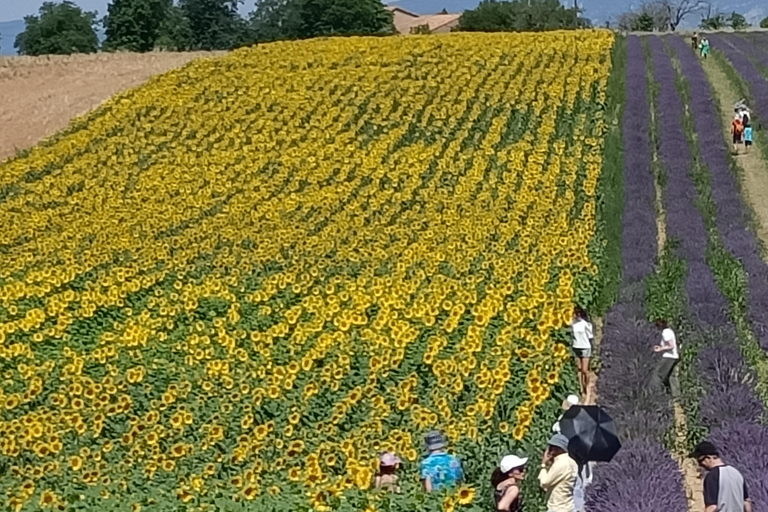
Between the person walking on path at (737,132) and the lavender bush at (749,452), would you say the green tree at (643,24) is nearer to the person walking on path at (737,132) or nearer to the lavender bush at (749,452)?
the person walking on path at (737,132)

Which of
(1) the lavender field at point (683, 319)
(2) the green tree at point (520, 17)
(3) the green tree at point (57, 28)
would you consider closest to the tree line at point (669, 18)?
(2) the green tree at point (520, 17)

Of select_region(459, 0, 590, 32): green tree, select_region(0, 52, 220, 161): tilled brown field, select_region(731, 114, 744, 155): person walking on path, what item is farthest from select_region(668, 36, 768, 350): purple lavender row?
select_region(459, 0, 590, 32): green tree

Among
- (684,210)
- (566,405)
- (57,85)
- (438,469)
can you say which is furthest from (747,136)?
(57,85)

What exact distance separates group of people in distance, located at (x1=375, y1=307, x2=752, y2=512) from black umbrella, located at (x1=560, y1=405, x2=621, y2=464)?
117 millimetres

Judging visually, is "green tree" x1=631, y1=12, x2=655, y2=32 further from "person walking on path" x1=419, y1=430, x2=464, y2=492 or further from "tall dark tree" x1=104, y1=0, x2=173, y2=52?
"person walking on path" x1=419, y1=430, x2=464, y2=492

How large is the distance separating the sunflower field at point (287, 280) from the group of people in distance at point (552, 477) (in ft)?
0.91

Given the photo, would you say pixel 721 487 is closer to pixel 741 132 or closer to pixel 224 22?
pixel 741 132

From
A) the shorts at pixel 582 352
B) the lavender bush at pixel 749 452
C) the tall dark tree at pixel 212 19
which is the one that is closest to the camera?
the lavender bush at pixel 749 452

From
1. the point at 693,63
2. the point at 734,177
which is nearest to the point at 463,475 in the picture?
the point at 734,177

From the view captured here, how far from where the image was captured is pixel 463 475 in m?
10.3

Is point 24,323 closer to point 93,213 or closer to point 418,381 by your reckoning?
point 418,381

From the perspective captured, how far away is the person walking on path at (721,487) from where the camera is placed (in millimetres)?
8797

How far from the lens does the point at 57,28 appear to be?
301ft

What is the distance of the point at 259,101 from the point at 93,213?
11.3 m
